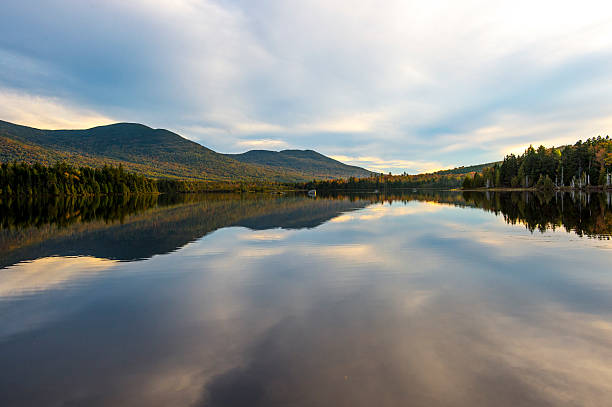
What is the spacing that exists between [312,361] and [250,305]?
4.66 meters

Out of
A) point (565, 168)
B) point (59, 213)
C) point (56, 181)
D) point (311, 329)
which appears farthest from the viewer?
point (56, 181)

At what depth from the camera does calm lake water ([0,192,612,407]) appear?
6379 mm

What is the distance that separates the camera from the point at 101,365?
24.6 ft

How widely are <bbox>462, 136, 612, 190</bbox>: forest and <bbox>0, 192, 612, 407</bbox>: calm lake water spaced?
471 ft

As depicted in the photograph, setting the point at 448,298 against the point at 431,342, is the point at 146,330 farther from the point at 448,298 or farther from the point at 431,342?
the point at 448,298

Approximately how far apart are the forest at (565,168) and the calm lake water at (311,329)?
471 feet

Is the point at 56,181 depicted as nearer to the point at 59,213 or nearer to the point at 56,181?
the point at 56,181

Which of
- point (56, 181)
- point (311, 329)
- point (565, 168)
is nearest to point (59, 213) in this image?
point (311, 329)

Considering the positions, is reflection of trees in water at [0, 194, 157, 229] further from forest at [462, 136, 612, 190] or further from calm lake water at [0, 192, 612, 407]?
forest at [462, 136, 612, 190]

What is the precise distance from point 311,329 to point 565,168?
173 metres

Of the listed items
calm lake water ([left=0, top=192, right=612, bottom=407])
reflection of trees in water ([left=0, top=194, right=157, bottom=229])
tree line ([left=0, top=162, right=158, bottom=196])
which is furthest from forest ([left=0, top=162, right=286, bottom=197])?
calm lake water ([left=0, top=192, right=612, bottom=407])

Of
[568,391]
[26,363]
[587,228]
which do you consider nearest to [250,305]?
[26,363]

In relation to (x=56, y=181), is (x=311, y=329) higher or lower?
lower

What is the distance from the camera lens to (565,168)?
13788 cm
